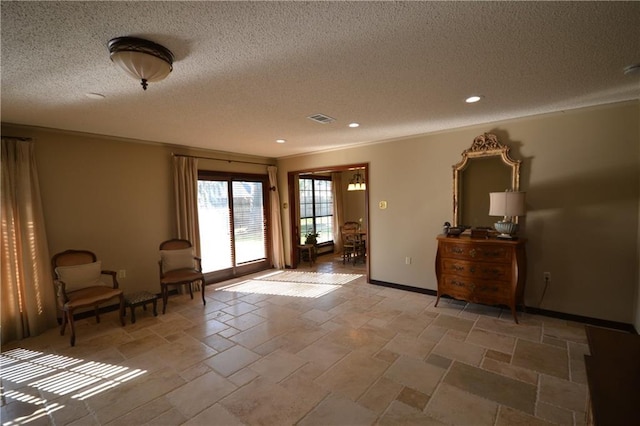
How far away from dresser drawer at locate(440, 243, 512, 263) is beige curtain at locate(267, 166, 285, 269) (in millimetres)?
3614

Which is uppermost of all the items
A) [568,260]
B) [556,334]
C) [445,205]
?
[445,205]

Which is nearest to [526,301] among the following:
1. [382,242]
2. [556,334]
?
[556,334]

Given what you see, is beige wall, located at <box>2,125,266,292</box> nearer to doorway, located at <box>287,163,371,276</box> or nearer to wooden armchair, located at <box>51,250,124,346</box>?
wooden armchair, located at <box>51,250,124,346</box>

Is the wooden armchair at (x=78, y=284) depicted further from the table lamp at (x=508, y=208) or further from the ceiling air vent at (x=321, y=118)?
the table lamp at (x=508, y=208)

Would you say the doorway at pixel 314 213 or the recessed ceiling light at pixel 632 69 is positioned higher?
the recessed ceiling light at pixel 632 69

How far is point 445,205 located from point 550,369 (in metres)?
2.26

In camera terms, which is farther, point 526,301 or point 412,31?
point 526,301

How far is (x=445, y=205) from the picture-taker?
13.7 feet

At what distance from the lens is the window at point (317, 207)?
7.51m

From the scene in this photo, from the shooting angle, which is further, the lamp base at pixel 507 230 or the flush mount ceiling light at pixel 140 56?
the lamp base at pixel 507 230

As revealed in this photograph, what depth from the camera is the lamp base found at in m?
3.43

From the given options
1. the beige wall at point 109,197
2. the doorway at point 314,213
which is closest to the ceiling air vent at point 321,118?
the doorway at point 314,213

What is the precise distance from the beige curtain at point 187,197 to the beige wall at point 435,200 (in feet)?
0.54

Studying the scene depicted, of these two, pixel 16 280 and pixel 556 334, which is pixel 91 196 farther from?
pixel 556 334
